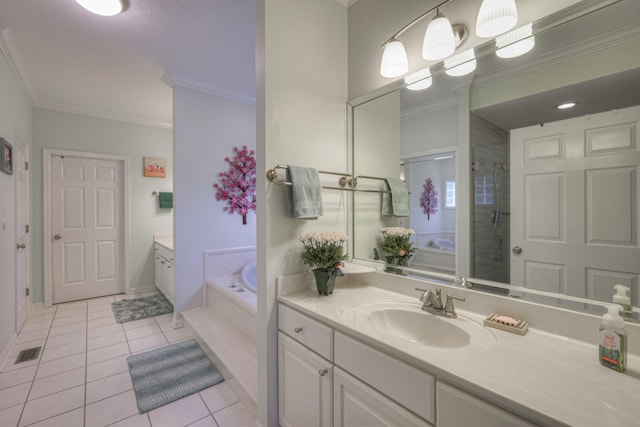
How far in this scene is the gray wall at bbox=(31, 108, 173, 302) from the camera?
3400 millimetres

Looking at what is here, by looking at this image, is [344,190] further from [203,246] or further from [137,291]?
[137,291]

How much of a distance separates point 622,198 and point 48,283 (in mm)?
5188

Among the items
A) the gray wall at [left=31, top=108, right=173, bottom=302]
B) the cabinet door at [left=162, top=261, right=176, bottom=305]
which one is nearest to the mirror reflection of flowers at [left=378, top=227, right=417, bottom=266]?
the cabinet door at [left=162, top=261, right=176, bottom=305]

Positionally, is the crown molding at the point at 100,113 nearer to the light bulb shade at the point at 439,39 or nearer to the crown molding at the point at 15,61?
the crown molding at the point at 15,61

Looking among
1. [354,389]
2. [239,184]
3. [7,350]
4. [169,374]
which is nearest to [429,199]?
[354,389]

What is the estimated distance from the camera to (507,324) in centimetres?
103

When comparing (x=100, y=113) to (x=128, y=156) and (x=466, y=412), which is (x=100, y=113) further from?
(x=466, y=412)

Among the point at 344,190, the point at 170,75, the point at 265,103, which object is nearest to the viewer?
the point at 265,103

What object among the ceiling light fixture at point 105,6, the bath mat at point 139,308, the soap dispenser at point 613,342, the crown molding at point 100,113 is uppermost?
the crown molding at point 100,113

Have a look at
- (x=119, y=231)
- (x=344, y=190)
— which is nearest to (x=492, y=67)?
(x=344, y=190)

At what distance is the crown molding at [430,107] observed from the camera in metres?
1.40

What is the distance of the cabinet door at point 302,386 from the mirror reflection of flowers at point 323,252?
400mm

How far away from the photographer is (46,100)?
11.0 ft

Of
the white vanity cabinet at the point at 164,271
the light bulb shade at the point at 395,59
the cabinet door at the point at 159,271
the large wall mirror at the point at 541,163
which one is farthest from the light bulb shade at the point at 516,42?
the cabinet door at the point at 159,271
